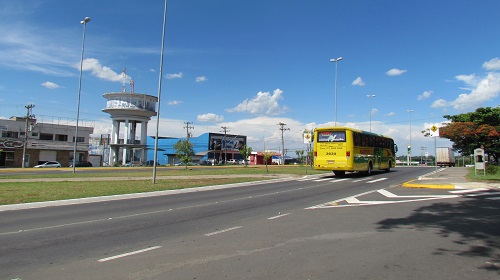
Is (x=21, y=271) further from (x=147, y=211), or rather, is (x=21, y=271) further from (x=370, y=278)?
(x=147, y=211)

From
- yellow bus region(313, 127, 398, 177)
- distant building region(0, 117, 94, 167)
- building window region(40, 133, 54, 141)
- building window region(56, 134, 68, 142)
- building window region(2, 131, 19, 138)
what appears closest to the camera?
yellow bus region(313, 127, 398, 177)

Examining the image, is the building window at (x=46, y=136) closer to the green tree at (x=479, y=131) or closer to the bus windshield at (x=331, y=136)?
the bus windshield at (x=331, y=136)

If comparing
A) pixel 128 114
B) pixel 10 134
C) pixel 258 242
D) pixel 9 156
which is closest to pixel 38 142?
pixel 9 156

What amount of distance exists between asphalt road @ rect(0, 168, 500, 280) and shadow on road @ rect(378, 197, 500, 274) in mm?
21

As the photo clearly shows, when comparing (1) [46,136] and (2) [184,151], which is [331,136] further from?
(1) [46,136]

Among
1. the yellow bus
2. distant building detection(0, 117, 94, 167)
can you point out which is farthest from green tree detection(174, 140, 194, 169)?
distant building detection(0, 117, 94, 167)

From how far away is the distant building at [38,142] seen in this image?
194ft

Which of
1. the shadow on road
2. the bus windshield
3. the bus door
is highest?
the bus windshield

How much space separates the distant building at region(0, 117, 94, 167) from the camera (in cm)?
5903

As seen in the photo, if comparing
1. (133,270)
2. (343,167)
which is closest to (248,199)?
(133,270)

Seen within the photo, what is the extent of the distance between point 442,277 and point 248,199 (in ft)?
33.0

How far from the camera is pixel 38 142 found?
61.7m

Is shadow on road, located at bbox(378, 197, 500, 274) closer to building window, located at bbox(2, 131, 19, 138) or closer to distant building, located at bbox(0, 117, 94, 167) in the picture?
distant building, located at bbox(0, 117, 94, 167)

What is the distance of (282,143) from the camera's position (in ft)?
312
